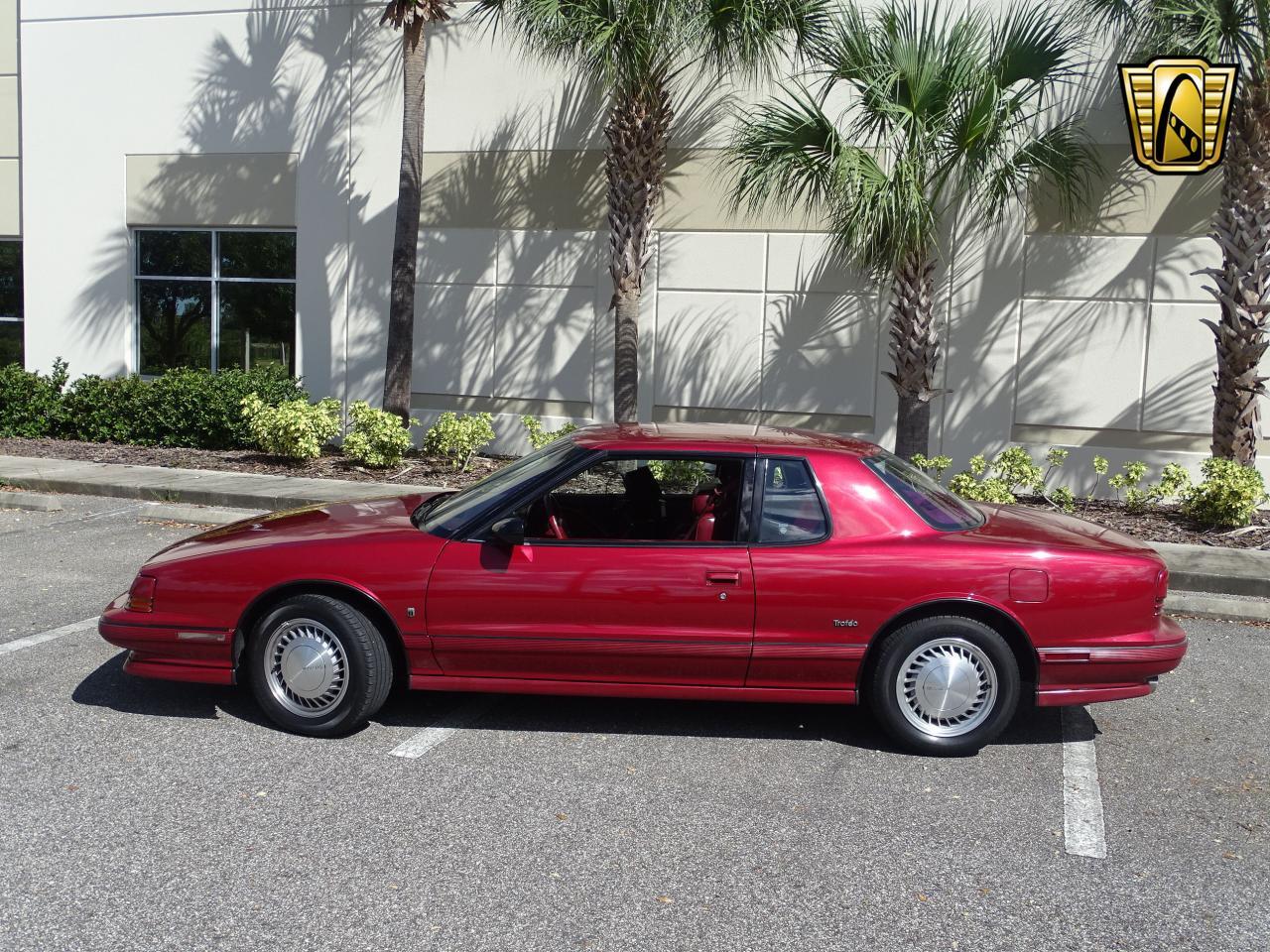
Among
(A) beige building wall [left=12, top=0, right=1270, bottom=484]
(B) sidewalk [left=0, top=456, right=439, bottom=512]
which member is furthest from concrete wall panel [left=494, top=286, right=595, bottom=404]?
(B) sidewalk [left=0, top=456, right=439, bottom=512]

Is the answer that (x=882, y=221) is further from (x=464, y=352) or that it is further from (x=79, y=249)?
(x=79, y=249)

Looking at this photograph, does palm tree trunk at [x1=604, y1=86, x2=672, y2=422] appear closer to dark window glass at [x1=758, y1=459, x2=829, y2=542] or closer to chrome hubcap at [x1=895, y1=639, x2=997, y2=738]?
dark window glass at [x1=758, y1=459, x2=829, y2=542]

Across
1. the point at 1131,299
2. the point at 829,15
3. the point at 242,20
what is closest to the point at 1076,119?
the point at 1131,299

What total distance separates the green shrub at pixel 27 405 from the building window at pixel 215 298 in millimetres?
1580

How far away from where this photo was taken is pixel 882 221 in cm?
1078

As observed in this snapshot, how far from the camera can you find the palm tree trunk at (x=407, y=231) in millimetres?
14195

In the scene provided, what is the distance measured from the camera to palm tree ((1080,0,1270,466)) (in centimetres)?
1064

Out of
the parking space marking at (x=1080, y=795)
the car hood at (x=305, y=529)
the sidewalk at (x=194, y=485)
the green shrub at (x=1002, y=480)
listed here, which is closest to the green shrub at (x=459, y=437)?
the sidewalk at (x=194, y=485)

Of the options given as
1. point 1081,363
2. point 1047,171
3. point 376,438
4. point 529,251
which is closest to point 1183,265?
point 1081,363

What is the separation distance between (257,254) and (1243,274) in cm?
1251

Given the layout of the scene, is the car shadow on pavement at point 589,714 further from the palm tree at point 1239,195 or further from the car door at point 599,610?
the palm tree at point 1239,195

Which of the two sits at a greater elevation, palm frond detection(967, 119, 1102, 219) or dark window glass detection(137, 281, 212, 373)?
palm frond detection(967, 119, 1102, 219)

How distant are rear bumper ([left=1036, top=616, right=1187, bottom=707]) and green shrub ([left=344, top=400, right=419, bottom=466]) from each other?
9.52 m

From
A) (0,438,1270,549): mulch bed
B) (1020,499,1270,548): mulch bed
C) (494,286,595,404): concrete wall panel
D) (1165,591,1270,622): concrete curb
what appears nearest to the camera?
(1165,591,1270,622): concrete curb
